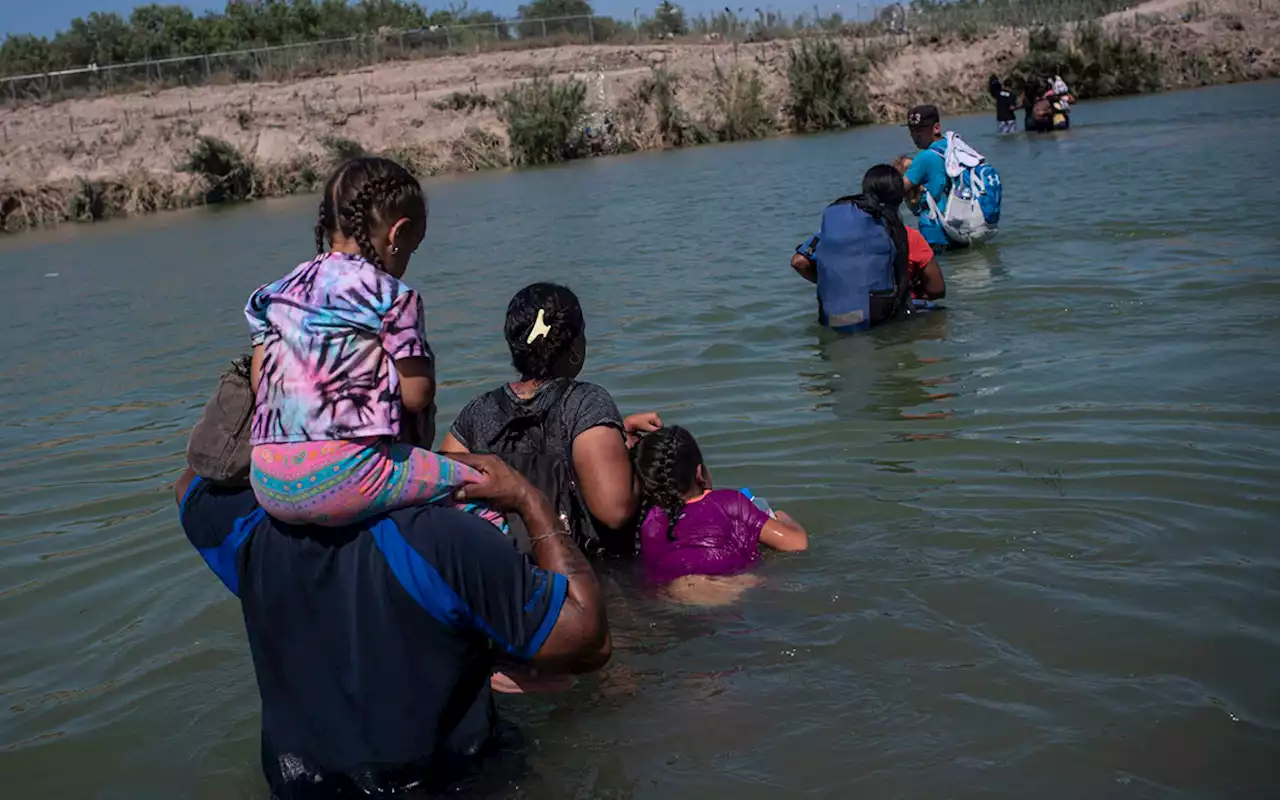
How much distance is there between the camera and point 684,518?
4867mm

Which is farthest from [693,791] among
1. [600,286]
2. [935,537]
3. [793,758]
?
[600,286]

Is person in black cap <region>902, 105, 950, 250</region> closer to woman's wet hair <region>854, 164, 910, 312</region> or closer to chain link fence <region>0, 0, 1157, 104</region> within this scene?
woman's wet hair <region>854, 164, 910, 312</region>

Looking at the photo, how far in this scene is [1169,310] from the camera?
854 centimetres

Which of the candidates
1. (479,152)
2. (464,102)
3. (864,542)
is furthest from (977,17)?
(864,542)

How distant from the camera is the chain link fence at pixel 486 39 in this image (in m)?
42.4

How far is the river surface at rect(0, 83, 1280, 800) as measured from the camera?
3641mm

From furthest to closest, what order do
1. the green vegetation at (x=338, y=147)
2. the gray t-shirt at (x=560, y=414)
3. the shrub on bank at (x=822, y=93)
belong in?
the shrub on bank at (x=822, y=93)
the green vegetation at (x=338, y=147)
the gray t-shirt at (x=560, y=414)

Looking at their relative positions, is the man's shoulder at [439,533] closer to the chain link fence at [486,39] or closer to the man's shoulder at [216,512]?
the man's shoulder at [216,512]

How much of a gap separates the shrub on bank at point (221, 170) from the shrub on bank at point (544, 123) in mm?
6919

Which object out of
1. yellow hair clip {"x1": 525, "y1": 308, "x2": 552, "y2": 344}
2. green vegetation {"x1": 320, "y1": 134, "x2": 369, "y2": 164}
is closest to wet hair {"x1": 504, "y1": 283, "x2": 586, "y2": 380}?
yellow hair clip {"x1": 525, "y1": 308, "x2": 552, "y2": 344}

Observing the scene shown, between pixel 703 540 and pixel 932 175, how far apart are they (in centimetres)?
718

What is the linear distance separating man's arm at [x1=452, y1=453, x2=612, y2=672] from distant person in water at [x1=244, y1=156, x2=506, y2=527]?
0.06 m

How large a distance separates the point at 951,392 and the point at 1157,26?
37983 millimetres

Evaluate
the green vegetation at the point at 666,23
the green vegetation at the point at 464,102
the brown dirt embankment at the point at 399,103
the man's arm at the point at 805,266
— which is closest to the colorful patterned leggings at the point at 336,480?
the man's arm at the point at 805,266
